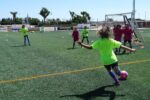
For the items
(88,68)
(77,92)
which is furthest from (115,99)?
(88,68)

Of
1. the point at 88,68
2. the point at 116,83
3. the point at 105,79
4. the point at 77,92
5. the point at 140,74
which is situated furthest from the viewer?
the point at 88,68

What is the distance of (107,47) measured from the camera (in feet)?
28.4

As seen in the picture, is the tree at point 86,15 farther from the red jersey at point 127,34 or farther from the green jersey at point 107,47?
the green jersey at point 107,47

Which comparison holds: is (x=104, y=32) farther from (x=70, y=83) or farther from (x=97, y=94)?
(x=70, y=83)

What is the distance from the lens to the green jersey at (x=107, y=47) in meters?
8.62

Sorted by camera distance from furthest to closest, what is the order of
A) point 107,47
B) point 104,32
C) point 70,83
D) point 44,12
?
point 44,12 → point 70,83 → point 107,47 → point 104,32

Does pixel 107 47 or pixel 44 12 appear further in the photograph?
pixel 44 12

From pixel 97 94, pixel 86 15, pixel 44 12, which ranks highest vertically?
pixel 44 12

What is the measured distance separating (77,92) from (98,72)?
3155 mm

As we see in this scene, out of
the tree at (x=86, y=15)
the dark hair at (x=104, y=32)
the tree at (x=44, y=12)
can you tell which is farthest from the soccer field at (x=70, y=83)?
the tree at (x=44, y=12)

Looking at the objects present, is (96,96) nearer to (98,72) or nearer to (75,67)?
(98,72)

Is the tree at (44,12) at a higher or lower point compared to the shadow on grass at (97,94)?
higher

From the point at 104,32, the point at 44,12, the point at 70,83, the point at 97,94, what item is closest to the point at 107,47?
the point at 104,32

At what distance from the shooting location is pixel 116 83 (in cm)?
916
